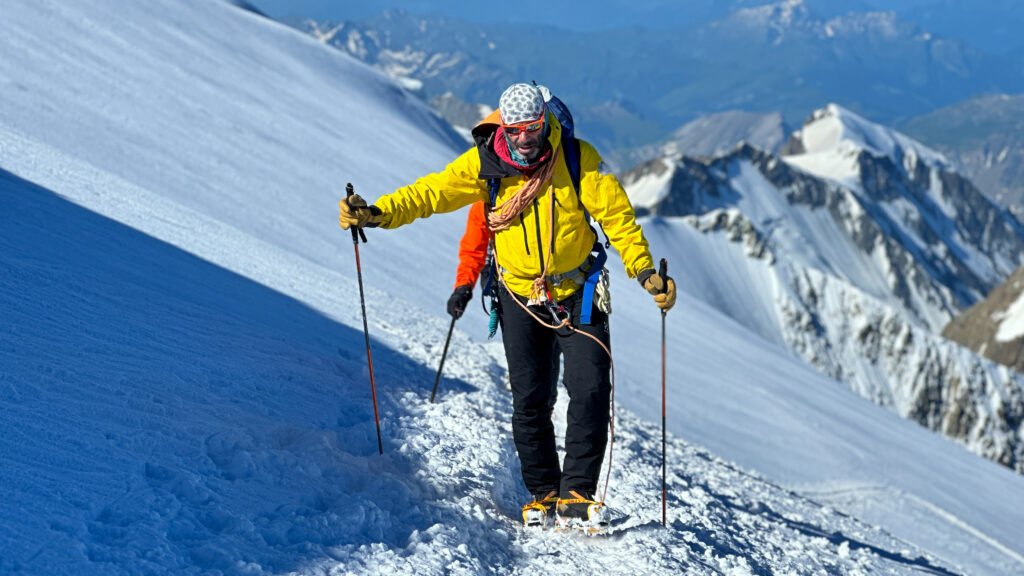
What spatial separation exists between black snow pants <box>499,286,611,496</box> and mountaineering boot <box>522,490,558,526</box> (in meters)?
0.06

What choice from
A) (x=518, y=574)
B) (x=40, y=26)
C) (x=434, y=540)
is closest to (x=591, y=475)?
(x=518, y=574)

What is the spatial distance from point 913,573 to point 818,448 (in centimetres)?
958

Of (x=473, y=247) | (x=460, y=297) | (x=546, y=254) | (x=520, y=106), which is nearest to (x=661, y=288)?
(x=546, y=254)

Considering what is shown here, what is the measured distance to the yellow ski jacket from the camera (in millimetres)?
4695

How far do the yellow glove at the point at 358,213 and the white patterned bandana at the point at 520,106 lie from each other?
965 millimetres

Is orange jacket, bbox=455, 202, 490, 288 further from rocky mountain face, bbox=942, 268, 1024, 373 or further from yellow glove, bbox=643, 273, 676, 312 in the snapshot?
rocky mountain face, bbox=942, 268, 1024, 373

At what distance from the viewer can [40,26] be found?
19.9 meters

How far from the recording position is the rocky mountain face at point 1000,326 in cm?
11688

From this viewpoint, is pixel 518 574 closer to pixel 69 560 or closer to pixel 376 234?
pixel 69 560

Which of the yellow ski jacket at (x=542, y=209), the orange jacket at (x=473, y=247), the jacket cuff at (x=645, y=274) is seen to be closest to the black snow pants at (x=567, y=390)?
the yellow ski jacket at (x=542, y=209)

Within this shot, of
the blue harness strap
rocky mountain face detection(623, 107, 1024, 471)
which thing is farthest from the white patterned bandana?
rocky mountain face detection(623, 107, 1024, 471)

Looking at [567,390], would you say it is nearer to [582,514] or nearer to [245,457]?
[582,514]

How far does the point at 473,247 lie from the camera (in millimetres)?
6016

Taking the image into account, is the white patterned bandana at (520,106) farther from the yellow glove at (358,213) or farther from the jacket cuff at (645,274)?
the jacket cuff at (645,274)
